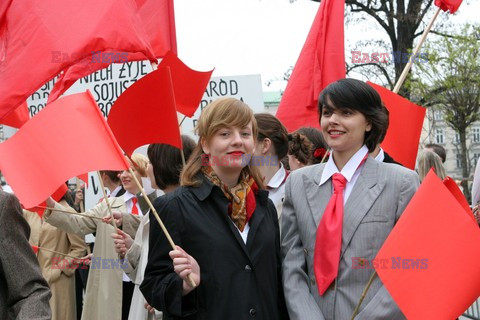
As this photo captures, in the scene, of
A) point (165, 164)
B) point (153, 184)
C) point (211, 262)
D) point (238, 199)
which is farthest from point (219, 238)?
point (153, 184)

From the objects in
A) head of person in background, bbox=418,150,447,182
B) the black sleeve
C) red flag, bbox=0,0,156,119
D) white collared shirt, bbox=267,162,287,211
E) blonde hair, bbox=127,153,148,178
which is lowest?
head of person in background, bbox=418,150,447,182

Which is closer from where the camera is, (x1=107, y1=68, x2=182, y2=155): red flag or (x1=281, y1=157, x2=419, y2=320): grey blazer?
(x1=281, y1=157, x2=419, y2=320): grey blazer

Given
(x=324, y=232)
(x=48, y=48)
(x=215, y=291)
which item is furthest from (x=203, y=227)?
(x=48, y=48)

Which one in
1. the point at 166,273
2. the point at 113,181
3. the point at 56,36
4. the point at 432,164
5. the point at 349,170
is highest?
the point at 56,36

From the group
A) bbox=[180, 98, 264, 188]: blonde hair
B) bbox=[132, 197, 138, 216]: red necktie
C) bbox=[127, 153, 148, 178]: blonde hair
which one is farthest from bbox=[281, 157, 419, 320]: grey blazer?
bbox=[132, 197, 138, 216]: red necktie

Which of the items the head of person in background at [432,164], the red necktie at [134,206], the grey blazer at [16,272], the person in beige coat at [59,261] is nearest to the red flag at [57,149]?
the grey blazer at [16,272]

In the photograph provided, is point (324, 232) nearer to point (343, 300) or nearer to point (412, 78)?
point (343, 300)

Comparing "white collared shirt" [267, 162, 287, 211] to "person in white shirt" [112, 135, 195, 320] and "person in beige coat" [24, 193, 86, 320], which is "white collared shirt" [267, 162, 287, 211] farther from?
"person in beige coat" [24, 193, 86, 320]

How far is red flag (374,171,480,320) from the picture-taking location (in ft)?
10.6

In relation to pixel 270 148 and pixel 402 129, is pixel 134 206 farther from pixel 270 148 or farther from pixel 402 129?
pixel 402 129

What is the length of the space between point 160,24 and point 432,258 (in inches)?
143

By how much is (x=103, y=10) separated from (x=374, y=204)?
7.71ft

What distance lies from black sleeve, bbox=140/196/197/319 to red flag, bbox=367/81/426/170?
2409 mm

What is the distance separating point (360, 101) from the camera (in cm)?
373
